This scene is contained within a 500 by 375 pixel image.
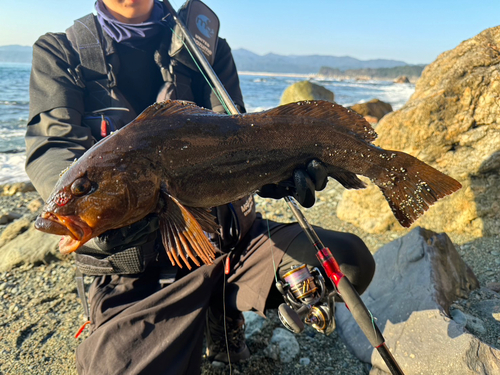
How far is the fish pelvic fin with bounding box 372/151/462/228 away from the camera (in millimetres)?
2359

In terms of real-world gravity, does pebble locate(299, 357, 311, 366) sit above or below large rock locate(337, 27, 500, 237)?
below

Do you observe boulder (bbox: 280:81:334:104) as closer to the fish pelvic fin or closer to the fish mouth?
the fish pelvic fin

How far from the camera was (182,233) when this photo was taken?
6.15 ft

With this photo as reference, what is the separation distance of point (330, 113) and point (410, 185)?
744 mm

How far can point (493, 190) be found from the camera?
440 centimetres

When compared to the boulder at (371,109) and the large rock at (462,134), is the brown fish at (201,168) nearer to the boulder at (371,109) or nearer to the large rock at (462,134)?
the large rock at (462,134)

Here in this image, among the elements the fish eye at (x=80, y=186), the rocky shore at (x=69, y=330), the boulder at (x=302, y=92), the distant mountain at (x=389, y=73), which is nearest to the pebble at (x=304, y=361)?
the rocky shore at (x=69, y=330)

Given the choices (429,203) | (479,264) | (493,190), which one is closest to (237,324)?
(429,203)

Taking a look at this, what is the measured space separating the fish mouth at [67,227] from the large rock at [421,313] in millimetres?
2410

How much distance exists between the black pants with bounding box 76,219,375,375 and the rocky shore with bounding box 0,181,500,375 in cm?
53

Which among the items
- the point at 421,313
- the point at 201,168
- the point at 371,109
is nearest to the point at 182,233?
the point at 201,168

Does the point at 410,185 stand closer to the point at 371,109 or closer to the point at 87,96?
the point at 87,96

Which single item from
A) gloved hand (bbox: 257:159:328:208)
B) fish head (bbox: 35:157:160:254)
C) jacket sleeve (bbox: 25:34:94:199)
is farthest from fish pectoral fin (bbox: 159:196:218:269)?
jacket sleeve (bbox: 25:34:94:199)

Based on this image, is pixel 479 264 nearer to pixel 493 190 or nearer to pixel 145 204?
pixel 493 190
